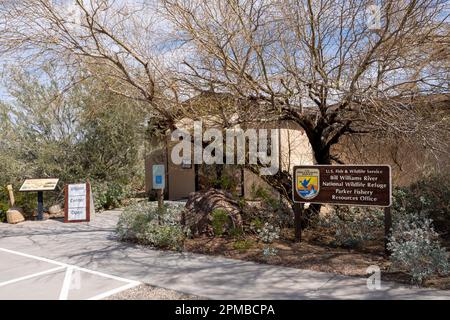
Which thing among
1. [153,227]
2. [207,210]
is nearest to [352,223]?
[207,210]

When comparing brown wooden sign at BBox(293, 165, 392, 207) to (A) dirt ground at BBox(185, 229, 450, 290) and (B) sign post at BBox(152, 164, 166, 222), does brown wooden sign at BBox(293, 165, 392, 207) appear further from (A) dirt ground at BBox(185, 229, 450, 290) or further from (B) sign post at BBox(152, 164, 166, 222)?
(B) sign post at BBox(152, 164, 166, 222)

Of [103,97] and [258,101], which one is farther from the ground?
[103,97]

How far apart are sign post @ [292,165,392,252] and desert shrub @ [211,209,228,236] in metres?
1.38

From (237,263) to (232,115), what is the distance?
300 centimetres

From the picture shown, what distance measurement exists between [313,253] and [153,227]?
3040 millimetres

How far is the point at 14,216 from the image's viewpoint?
36.4 ft

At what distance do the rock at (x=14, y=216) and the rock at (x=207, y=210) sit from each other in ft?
20.2

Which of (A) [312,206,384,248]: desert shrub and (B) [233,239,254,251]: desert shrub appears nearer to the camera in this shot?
(B) [233,239,254,251]: desert shrub

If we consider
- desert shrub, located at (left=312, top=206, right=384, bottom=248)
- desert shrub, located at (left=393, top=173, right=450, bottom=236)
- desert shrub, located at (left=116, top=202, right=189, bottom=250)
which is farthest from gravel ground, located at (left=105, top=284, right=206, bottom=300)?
desert shrub, located at (left=393, top=173, right=450, bottom=236)

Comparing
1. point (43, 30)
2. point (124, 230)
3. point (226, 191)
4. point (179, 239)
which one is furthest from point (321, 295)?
point (43, 30)

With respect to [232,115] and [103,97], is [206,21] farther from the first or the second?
[103,97]

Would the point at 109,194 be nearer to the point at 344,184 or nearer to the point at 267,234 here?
the point at 267,234

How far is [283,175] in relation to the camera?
332 inches

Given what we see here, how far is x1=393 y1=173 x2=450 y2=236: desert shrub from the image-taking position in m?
7.10
